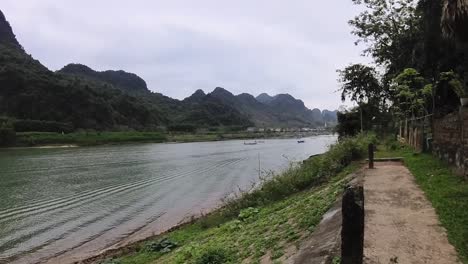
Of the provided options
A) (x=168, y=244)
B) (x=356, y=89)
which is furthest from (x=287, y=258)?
(x=356, y=89)

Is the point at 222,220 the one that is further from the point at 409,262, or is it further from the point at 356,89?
the point at 356,89

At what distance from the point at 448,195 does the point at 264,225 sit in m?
4.17

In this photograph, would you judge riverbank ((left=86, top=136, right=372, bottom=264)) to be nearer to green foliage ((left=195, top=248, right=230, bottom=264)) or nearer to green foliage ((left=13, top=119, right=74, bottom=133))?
green foliage ((left=195, top=248, right=230, bottom=264))

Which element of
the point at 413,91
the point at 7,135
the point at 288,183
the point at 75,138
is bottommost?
the point at 288,183

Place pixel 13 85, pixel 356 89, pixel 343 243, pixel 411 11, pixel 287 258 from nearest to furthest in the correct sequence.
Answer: pixel 343 243
pixel 287 258
pixel 411 11
pixel 356 89
pixel 13 85

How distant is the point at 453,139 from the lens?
1261 cm

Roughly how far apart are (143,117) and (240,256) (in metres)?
132

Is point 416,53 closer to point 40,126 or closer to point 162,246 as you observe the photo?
point 162,246

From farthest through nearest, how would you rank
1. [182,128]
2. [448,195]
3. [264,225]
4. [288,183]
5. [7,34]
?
[7,34]
[182,128]
[288,183]
[264,225]
[448,195]

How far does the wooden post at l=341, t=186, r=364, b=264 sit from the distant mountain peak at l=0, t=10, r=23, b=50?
6401 inches

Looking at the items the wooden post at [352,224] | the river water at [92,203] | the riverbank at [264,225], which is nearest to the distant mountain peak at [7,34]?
the river water at [92,203]

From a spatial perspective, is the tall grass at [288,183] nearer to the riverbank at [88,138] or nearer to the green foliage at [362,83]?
the green foliage at [362,83]

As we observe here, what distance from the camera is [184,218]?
2027 cm

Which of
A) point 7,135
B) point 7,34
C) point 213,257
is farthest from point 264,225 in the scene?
point 7,34
